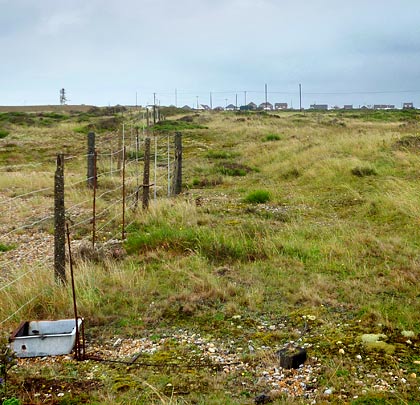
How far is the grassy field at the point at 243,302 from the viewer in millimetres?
3902

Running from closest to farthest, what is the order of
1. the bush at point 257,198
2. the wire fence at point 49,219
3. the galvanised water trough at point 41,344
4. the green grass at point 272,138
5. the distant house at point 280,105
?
the galvanised water trough at point 41,344
the wire fence at point 49,219
the bush at point 257,198
the green grass at point 272,138
the distant house at point 280,105

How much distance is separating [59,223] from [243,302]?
2.20m

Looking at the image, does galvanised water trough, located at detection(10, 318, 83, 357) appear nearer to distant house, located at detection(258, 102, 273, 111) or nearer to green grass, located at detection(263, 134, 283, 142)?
green grass, located at detection(263, 134, 283, 142)

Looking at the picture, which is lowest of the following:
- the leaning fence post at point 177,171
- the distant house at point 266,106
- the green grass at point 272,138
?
the leaning fence post at point 177,171

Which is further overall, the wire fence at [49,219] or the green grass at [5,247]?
the green grass at [5,247]

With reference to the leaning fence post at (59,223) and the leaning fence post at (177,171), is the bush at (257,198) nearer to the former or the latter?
the leaning fence post at (177,171)

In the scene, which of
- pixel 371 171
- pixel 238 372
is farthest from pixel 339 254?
pixel 371 171

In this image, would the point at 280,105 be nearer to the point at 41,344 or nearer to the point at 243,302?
the point at 243,302

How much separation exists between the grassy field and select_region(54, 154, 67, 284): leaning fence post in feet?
0.62

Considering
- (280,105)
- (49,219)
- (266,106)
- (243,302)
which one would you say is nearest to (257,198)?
(49,219)

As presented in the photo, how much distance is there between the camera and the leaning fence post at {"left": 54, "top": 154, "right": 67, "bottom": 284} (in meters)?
5.43

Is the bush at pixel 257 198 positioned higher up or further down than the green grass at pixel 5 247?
higher up

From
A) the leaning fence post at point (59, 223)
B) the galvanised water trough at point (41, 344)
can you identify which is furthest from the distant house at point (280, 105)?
the galvanised water trough at point (41, 344)

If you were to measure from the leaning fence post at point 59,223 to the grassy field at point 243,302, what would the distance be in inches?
7.4
